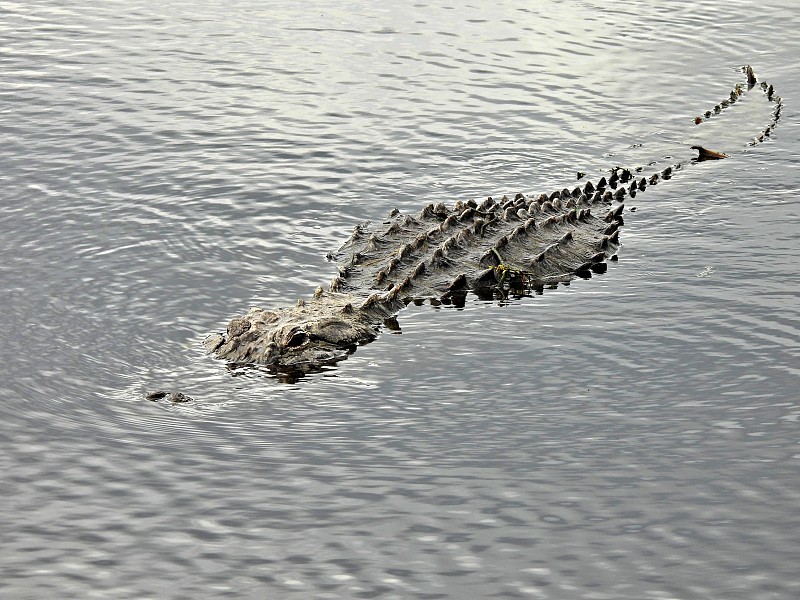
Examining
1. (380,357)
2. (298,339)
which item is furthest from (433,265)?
Result: (298,339)

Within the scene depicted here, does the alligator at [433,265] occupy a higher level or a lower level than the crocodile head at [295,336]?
higher

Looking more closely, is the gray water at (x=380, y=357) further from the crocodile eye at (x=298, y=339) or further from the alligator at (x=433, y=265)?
the crocodile eye at (x=298, y=339)

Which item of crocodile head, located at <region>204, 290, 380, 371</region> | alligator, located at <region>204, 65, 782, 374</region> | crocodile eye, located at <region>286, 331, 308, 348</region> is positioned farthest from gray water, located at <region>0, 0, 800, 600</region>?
crocodile eye, located at <region>286, 331, 308, 348</region>

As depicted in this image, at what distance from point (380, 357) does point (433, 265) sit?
324cm

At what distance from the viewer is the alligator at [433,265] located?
1591 cm

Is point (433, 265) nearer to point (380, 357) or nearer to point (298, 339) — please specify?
point (380, 357)

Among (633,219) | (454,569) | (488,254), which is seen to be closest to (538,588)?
(454,569)

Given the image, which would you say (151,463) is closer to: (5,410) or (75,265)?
(5,410)

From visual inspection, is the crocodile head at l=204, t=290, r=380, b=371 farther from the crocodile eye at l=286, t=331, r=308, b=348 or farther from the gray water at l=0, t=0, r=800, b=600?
the gray water at l=0, t=0, r=800, b=600

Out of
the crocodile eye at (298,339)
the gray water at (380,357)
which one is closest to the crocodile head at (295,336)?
the crocodile eye at (298,339)

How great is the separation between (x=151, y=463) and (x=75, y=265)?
705cm

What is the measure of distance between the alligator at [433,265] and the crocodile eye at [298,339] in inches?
Answer: 0.8

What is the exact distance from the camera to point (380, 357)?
1617cm

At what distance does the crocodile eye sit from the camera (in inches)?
616
